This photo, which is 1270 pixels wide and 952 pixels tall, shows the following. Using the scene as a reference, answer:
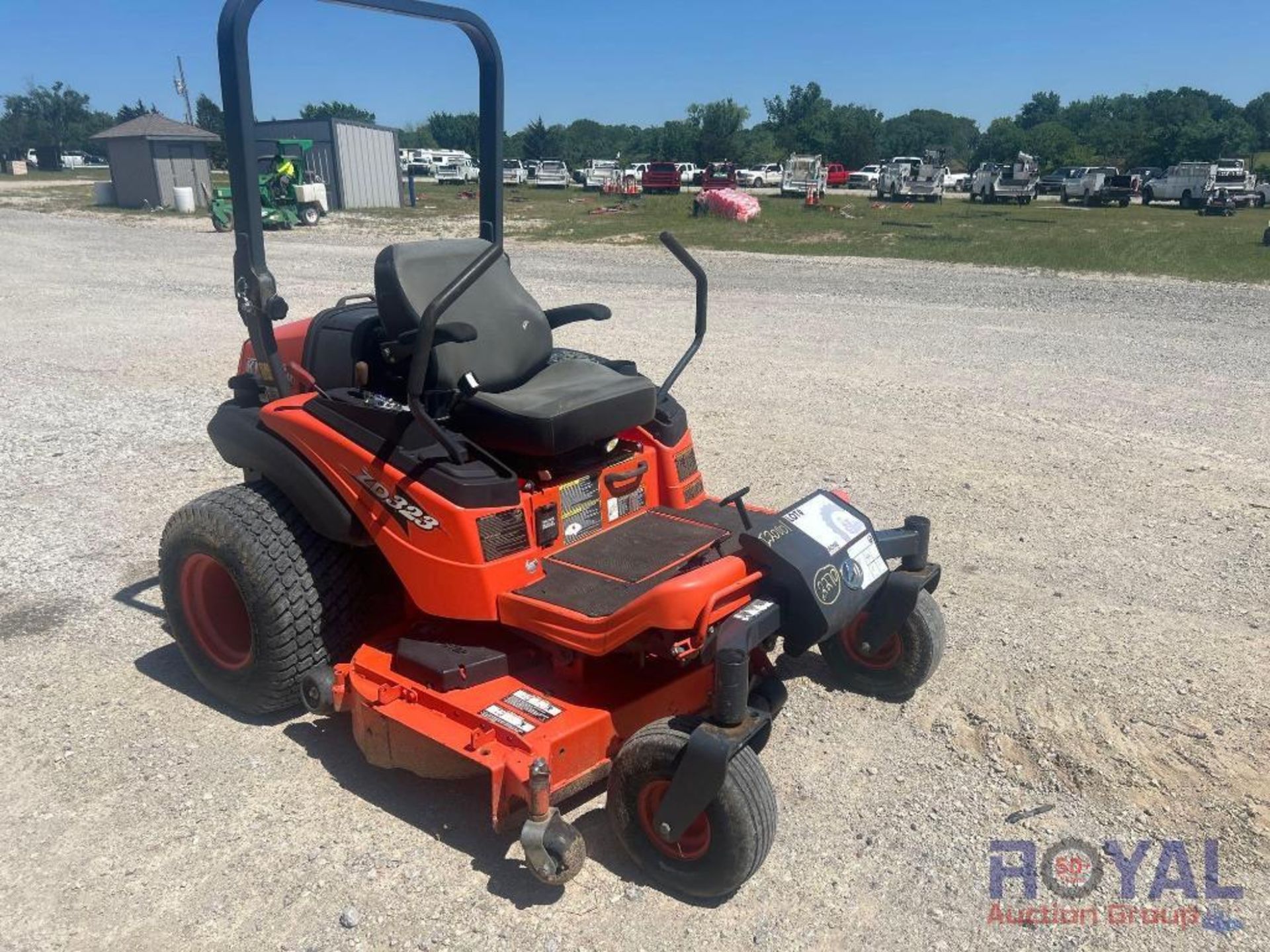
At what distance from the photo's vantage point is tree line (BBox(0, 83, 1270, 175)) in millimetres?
62031

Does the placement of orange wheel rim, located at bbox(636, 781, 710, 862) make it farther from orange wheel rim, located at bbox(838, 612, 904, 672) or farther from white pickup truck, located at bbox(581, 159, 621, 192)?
white pickup truck, located at bbox(581, 159, 621, 192)

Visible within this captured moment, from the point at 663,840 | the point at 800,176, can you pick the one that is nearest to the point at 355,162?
the point at 800,176

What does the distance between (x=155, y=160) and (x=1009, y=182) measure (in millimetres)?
29365

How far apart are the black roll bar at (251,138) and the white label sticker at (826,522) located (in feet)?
5.07

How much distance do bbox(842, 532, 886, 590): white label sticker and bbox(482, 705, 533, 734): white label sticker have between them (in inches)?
44.0

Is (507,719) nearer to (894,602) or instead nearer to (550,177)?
(894,602)

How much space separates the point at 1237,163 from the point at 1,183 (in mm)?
53745

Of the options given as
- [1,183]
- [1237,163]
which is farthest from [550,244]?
[1,183]

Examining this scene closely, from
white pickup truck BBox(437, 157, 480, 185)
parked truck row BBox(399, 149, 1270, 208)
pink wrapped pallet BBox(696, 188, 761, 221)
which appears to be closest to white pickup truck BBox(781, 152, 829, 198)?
parked truck row BBox(399, 149, 1270, 208)

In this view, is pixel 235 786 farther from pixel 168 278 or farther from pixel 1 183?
pixel 1 183

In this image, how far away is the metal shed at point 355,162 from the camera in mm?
30562

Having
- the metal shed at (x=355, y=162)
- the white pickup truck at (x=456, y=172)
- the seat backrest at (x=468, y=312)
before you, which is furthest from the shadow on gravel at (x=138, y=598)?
the white pickup truck at (x=456, y=172)

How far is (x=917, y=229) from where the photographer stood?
24344mm

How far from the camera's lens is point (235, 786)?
11.4 feet
